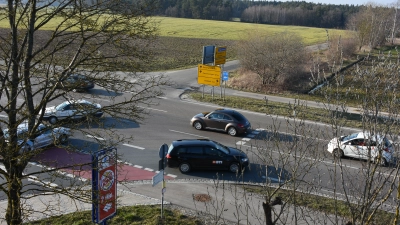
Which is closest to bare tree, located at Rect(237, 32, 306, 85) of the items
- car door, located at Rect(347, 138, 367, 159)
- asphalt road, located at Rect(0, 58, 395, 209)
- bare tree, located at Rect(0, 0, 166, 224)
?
→ asphalt road, located at Rect(0, 58, 395, 209)

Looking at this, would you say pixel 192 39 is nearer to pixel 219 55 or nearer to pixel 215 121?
pixel 219 55

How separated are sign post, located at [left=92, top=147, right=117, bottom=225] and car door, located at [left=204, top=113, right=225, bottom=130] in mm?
12178

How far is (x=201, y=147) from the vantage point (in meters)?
16.9

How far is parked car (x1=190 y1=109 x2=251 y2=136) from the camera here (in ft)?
70.0

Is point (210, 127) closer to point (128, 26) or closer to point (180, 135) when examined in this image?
point (180, 135)

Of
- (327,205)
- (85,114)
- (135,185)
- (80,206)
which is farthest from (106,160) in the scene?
(327,205)

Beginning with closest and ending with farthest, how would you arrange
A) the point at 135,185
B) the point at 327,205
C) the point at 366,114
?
the point at 366,114
the point at 327,205
the point at 135,185

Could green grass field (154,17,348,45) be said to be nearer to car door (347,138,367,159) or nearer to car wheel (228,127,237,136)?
car wheel (228,127,237,136)

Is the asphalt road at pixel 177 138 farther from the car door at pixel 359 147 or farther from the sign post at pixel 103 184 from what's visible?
the sign post at pixel 103 184

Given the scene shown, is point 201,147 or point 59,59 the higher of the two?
point 59,59

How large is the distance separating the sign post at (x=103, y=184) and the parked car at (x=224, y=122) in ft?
39.1

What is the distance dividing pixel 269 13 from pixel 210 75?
3586 inches

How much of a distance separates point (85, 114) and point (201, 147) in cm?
782

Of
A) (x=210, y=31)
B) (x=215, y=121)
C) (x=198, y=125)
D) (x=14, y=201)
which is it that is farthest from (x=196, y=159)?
(x=210, y=31)
